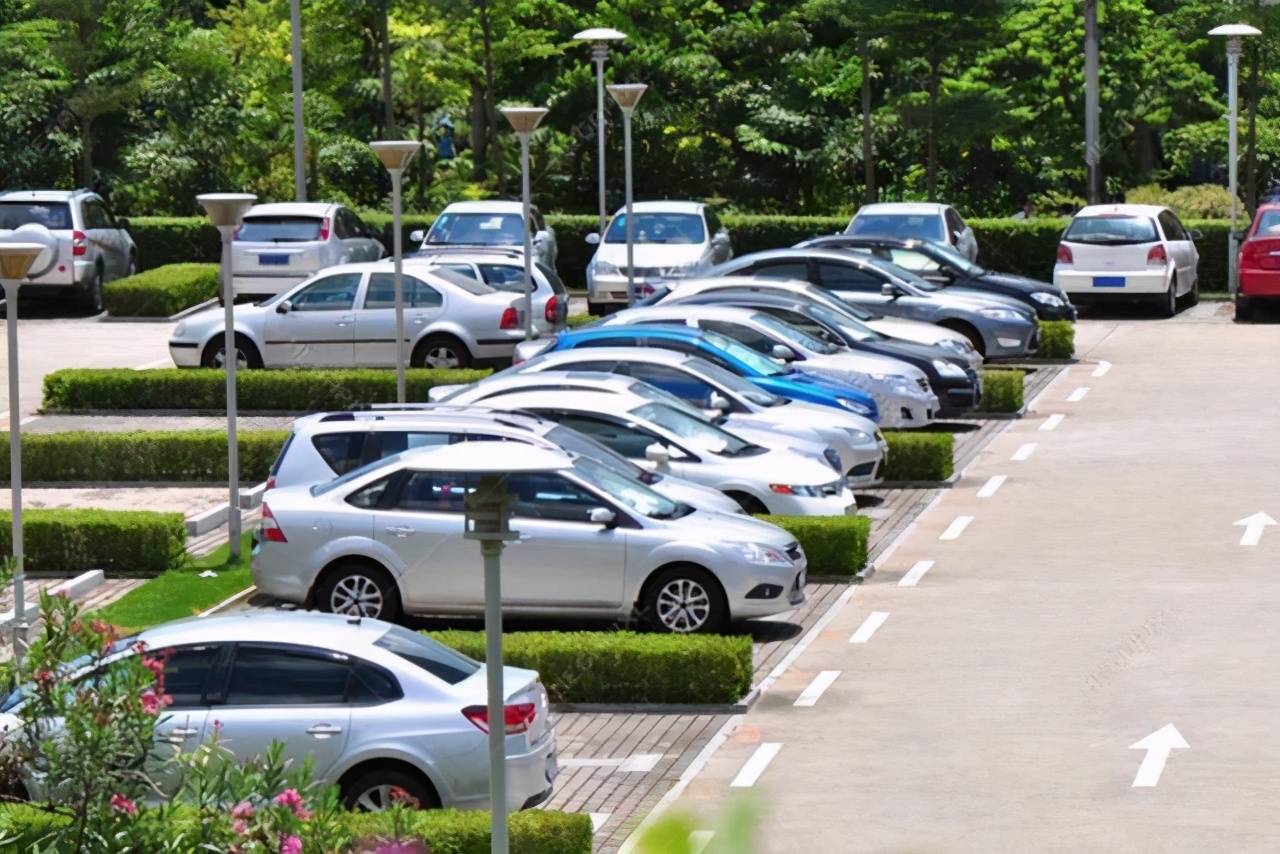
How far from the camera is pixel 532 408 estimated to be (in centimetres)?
1734

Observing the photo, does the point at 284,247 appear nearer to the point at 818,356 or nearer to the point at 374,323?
the point at 374,323

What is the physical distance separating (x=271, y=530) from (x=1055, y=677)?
5.23 meters

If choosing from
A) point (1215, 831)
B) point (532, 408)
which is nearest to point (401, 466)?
point (532, 408)

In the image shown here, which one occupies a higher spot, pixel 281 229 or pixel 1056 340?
pixel 281 229

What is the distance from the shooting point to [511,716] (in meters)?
10.7

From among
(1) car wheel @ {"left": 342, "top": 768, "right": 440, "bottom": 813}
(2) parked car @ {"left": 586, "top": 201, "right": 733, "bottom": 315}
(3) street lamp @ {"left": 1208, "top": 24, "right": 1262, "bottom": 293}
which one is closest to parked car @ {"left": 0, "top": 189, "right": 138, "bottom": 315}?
(2) parked car @ {"left": 586, "top": 201, "right": 733, "bottom": 315}

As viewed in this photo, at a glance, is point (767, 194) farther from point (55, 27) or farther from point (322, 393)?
point (322, 393)

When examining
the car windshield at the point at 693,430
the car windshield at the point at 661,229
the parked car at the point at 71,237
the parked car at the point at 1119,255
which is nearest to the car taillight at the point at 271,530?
the car windshield at the point at 693,430

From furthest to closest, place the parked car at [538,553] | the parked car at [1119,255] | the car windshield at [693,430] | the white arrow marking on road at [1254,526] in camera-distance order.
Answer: the parked car at [1119,255], the white arrow marking on road at [1254,526], the car windshield at [693,430], the parked car at [538,553]

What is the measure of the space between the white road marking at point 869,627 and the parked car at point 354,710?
13.7 feet

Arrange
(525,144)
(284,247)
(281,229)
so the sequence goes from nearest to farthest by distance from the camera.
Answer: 1. (525,144)
2. (284,247)
3. (281,229)

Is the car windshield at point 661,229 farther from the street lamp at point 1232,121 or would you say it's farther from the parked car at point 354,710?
the parked car at point 354,710

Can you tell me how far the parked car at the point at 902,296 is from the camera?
86.4ft

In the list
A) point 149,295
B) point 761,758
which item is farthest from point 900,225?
point 761,758
